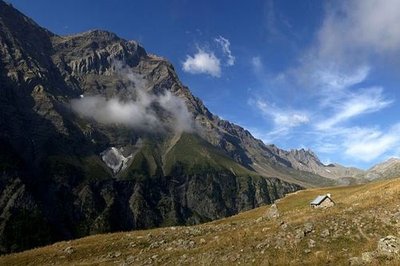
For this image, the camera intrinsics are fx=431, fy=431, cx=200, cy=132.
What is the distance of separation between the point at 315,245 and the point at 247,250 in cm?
488

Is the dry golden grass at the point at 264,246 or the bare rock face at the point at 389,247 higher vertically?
the dry golden grass at the point at 264,246

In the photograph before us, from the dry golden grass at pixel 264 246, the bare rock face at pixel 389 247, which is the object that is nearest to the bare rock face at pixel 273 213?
the dry golden grass at pixel 264 246

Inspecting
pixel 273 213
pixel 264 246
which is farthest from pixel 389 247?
pixel 273 213

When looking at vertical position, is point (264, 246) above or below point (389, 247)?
above

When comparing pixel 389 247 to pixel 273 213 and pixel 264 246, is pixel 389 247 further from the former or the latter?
pixel 273 213

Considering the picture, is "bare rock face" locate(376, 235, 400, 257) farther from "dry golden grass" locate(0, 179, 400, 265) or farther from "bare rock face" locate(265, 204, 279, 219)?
"bare rock face" locate(265, 204, 279, 219)

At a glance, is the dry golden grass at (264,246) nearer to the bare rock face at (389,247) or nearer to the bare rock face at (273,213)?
the bare rock face at (389,247)

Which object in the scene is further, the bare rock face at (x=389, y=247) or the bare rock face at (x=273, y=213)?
the bare rock face at (x=273, y=213)

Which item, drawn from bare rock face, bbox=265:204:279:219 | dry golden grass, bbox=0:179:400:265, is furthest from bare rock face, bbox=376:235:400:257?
bare rock face, bbox=265:204:279:219

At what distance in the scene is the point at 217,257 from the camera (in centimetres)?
3161

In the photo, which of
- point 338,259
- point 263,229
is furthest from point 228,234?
point 338,259

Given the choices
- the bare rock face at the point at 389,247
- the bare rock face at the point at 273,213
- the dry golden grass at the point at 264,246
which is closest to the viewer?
the bare rock face at the point at 389,247

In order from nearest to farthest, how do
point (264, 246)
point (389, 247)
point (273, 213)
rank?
point (389, 247), point (264, 246), point (273, 213)

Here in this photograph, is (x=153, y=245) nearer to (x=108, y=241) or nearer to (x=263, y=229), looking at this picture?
(x=108, y=241)
